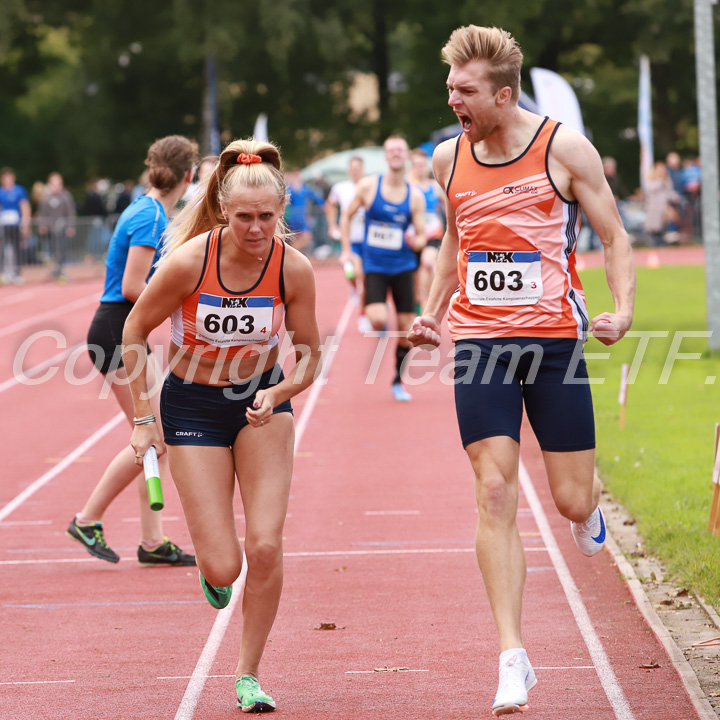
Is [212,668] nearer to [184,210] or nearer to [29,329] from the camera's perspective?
[184,210]

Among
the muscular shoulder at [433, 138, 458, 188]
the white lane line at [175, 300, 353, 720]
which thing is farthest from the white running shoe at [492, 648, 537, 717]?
the muscular shoulder at [433, 138, 458, 188]

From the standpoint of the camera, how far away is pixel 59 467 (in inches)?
423

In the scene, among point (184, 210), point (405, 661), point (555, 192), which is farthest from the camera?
point (405, 661)

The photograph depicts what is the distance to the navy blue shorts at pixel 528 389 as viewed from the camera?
4.72m

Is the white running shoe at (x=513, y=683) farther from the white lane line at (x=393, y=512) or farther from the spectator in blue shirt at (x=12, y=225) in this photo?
the spectator in blue shirt at (x=12, y=225)

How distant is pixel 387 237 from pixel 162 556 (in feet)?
19.2

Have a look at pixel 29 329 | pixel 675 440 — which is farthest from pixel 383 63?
pixel 675 440

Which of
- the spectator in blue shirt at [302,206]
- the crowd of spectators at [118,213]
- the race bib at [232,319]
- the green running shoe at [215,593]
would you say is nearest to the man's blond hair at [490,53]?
the race bib at [232,319]

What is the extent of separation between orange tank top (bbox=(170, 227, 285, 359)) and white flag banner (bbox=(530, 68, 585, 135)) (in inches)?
711

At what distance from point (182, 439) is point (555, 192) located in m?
1.59

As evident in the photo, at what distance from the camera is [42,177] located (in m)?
50.7

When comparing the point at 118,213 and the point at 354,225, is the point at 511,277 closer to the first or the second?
the point at 354,225

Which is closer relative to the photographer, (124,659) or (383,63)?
(124,659)

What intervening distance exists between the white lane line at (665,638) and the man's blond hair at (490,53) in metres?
2.21
